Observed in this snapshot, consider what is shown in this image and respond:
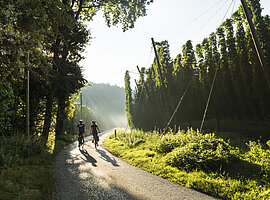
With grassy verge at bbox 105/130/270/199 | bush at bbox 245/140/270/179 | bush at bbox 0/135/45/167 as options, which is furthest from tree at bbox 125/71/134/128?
bush at bbox 245/140/270/179

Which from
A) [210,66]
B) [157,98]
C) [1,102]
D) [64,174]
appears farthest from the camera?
[157,98]

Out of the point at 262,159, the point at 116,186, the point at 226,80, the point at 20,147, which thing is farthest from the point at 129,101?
the point at 116,186

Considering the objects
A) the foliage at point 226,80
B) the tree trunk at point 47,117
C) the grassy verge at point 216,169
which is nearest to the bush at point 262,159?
the grassy verge at point 216,169

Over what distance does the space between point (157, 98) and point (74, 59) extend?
1994 centimetres

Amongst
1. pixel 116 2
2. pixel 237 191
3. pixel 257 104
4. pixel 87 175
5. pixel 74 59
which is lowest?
pixel 87 175

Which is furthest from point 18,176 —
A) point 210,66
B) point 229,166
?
point 210,66

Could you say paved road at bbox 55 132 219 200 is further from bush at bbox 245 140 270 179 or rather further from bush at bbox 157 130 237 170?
bush at bbox 245 140 270 179

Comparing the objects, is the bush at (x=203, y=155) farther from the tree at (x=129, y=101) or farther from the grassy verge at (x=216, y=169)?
the tree at (x=129, y=101)

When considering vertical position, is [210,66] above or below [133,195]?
above

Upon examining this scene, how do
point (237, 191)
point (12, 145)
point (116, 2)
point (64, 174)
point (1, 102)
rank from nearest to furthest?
point (237, 191) → point (64, 174) → point (1, 102) → point (12, 145) → point (116, 2)

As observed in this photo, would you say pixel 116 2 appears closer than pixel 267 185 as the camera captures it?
No

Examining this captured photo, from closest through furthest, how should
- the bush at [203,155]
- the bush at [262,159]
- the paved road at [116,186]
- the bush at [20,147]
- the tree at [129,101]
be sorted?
the paved road at [116,186] < the bush at [262,159] < the bush at [203,155] < the bush at [20,147] < the tree at [129,101]

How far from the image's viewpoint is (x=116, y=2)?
17.2m

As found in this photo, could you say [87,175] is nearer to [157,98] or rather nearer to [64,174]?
[64,174]
